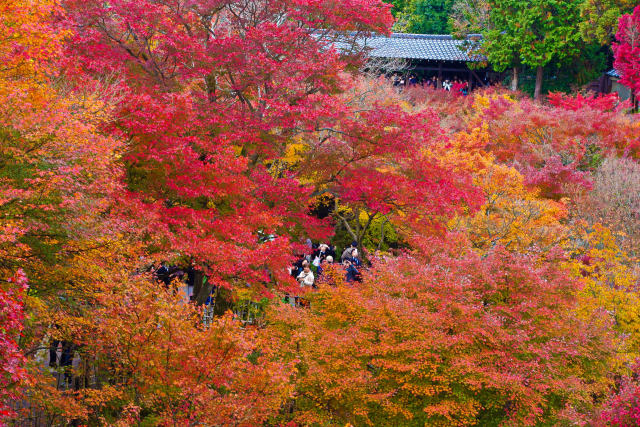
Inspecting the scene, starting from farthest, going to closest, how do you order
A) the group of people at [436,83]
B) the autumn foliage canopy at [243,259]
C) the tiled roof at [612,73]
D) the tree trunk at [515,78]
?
1. the tree trunk at [515,78]
2. the group of people at [436,83]
3. the tiled roof at [612,73]
4. the autumn foliage canopy at [243,259]

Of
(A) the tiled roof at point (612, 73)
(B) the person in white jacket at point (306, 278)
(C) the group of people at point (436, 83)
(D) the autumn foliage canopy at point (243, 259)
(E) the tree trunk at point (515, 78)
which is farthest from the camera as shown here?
(E) the tree trunk at point (515, 78)

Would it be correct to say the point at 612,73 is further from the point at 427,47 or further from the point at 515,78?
the point at 427,47

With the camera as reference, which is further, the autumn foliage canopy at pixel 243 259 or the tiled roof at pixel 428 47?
the tiled roof at pixel 428 47

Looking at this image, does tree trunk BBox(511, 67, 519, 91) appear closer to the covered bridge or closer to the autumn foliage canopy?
the covered bridge

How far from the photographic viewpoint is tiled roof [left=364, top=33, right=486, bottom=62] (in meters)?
34.3

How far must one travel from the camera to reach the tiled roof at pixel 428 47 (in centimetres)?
3425

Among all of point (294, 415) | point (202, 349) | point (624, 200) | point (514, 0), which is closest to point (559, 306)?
point (294, 415)

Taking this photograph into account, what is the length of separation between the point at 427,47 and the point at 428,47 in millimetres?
56

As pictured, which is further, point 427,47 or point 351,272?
point 427,47

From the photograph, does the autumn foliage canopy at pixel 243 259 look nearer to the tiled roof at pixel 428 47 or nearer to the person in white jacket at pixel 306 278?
the person in white jacket at pixel 306 278

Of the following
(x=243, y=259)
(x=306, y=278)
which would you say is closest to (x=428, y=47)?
(x=306, y=278)

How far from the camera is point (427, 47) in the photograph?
3581 cm

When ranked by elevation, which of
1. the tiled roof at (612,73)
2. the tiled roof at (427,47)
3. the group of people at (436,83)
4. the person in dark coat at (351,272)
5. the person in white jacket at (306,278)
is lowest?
the person in white jacket at (306,278)

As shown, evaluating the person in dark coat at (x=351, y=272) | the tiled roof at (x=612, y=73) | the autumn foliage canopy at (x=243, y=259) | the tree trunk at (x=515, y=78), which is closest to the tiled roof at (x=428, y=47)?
the tree trunk at (x=515, y=78)
